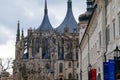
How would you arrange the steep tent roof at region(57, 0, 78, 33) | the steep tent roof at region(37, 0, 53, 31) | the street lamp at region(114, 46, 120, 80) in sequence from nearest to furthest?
1. the street lamp at region(114, 46, 120, 80)
2. the steep tent roof at region(37, 0, 53, 31)
3. the steep tent roof at region(57, 0, 78, 33)

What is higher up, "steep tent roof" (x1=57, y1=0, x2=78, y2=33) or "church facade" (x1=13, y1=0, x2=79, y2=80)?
"steep tent roof" (x1=57, y1=0, x2=78, y2=33)

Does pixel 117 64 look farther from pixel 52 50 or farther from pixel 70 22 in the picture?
pixel 70 22

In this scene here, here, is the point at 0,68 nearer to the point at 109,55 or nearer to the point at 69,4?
the point at 109,55

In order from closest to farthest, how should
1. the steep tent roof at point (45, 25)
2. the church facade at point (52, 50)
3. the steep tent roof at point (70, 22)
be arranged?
1. the church facade at point (52, 50)
2. the steep tent roof at point (45, 25)
3. the steep tent roof at point (70, 22)

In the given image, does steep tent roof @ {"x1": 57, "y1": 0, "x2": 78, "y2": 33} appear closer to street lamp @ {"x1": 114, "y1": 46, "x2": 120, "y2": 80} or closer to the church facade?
the church facade

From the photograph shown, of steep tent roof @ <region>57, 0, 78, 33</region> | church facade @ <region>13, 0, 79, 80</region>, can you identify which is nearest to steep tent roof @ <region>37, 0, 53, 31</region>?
church facade @ <region>13, 0, 79, 80</region>

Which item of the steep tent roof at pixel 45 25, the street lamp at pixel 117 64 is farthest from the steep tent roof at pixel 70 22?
the street lamp at pixel 117 64

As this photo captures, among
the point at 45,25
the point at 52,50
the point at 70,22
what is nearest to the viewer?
the point at 52,50

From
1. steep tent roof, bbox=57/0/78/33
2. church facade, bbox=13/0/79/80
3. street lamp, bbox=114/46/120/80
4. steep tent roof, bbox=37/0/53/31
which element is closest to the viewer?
street lamp, bbox=114/46/120/80

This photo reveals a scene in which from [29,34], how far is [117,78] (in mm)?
154584

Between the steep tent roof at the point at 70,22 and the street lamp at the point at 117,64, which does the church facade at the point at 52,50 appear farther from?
the street lamp at the point at 117,64

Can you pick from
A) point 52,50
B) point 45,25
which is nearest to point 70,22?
point 45,25

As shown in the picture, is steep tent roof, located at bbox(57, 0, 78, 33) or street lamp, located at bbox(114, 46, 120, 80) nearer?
street lamp, located at bbox(114, 46, 120, 80)

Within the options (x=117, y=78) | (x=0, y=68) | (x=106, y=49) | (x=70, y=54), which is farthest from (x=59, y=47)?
(x=117, y=78)
